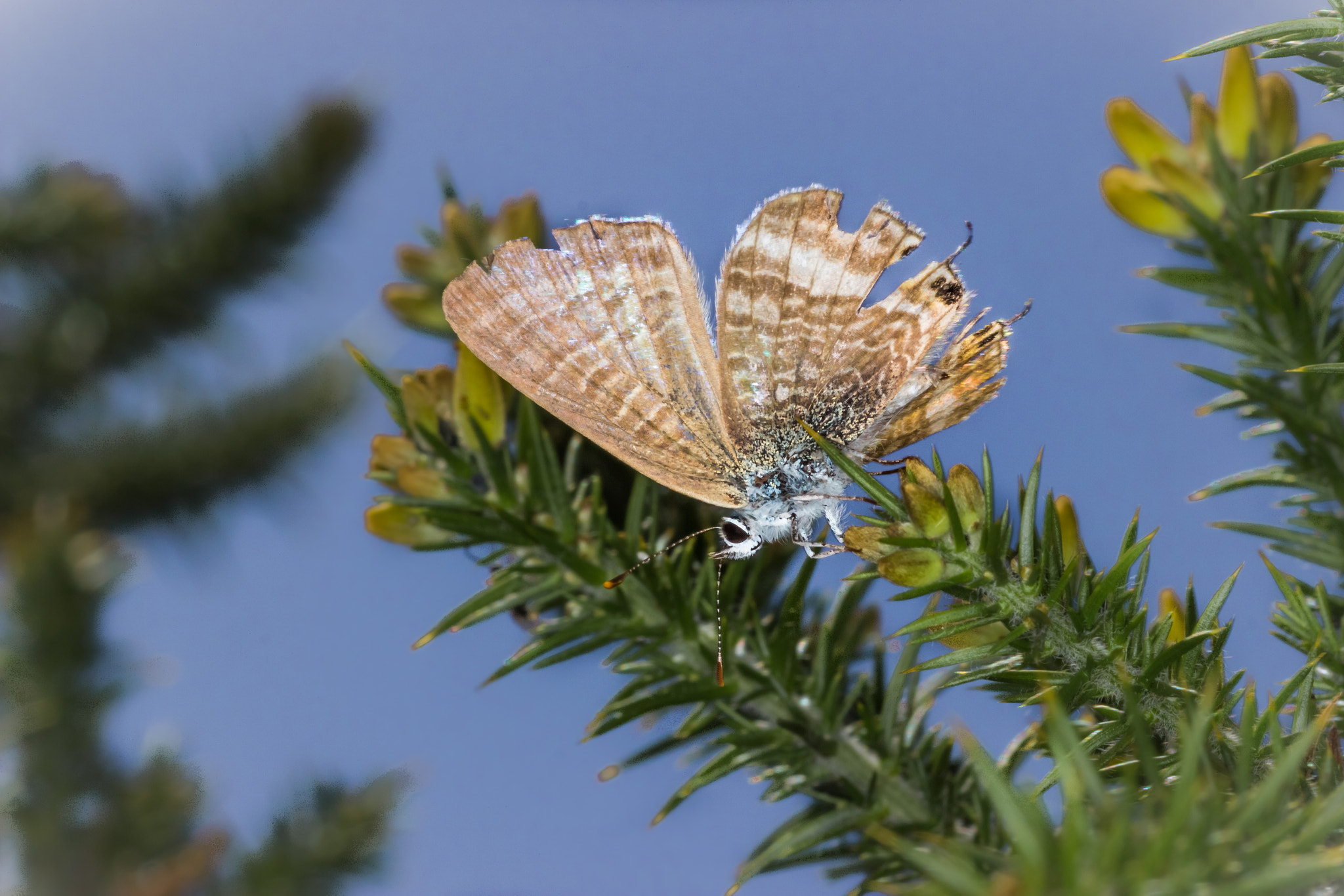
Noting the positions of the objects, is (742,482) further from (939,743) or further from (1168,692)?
(1168,692)

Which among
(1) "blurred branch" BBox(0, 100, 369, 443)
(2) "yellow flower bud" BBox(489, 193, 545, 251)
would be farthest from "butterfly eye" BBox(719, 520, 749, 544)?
(1) "blurred branch" BBox(0, 100, 369, 443)

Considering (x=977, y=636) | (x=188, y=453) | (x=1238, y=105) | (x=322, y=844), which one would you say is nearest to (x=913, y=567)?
(x=977, y=636)

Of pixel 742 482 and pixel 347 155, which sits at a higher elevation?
pixel 347 155

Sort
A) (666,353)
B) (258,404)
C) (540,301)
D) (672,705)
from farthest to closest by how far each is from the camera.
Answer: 1. (258,404)
2. (666,353)
3. (540,301)
4. (672,705)

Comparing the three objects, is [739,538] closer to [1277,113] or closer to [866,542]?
[866,542]

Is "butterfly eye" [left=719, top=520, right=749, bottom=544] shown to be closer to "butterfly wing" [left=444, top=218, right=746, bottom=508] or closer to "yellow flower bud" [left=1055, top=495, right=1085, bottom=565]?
"butterfly wing" [left=444, top=218, right=746, bottom=508]

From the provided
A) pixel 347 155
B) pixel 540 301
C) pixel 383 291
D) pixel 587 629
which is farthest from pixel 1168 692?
pixel 347 155
